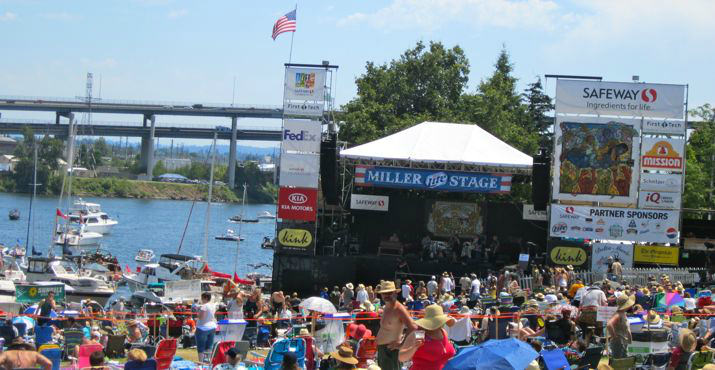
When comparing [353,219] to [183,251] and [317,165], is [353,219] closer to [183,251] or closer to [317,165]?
[317,165]

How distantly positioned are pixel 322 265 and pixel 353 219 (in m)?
4.10

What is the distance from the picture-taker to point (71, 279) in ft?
111

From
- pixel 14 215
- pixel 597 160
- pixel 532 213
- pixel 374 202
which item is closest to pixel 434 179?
pixel 374 202

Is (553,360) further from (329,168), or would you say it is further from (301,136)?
(301,136)

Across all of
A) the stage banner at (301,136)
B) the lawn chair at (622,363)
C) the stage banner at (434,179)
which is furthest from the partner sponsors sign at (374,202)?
the lawn chair at (622,363)

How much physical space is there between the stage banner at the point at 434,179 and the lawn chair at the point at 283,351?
17038 millimetres

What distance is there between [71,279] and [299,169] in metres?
10.9

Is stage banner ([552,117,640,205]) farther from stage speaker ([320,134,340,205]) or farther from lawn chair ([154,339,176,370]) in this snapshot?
lawn chair ([154,339,176,370])

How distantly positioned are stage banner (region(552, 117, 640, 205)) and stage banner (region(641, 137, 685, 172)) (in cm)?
27

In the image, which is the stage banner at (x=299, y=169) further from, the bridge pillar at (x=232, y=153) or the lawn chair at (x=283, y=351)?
the bridge pillar at (x=232, y=153)

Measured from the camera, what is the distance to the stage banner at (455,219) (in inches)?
1215

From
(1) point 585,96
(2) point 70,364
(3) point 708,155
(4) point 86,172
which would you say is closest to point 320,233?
(1) point 585,96

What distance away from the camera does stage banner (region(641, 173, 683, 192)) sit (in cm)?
2662

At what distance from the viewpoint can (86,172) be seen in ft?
437
